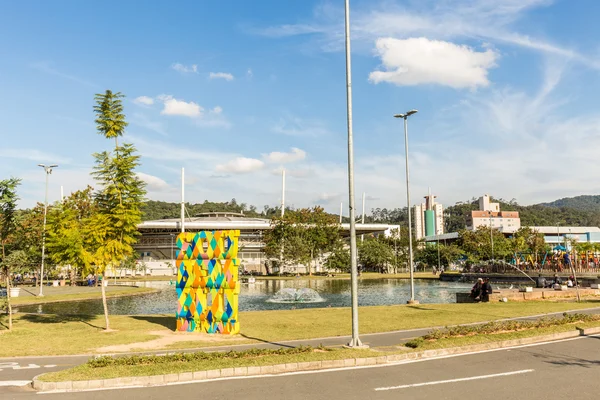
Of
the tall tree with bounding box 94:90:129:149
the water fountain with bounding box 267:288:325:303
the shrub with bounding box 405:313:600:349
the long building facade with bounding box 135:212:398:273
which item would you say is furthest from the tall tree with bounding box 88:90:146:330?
the long building facade with bounding box 135:212:398:273

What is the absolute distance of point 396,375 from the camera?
12.4 metres

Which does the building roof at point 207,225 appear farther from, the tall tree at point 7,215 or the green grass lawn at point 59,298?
the tall tree at point 7,215

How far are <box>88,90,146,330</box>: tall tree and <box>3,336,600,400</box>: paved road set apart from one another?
1132 cm

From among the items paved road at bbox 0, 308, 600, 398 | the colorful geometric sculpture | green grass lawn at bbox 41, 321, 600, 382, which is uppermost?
the colorful geometric sculpture

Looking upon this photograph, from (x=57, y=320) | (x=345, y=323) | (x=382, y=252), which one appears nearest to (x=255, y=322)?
(x=345, y=323)

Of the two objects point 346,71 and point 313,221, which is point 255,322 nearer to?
point 346,71

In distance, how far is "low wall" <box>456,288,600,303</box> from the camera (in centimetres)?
3344

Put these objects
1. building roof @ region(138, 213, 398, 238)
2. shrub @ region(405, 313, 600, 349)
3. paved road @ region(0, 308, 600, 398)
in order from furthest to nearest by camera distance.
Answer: building roof @ region(138, 213, 398, 238) < shrub @ region(405, 313, 600, 349) < paved road @ region(0, 308, 600, 398)

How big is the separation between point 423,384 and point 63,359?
1140cm

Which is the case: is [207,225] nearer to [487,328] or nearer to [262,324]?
[262,324]

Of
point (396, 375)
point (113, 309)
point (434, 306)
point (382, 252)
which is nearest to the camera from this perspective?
point (396, 375)

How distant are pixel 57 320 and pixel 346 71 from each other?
66.4 feet

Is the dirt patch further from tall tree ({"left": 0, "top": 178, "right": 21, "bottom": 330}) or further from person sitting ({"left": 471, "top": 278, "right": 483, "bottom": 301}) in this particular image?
person sitting ({"left": 471, "top": 278, "right": 483, "bottom": 301})

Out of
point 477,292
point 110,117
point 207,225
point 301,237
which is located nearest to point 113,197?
point 110,117
